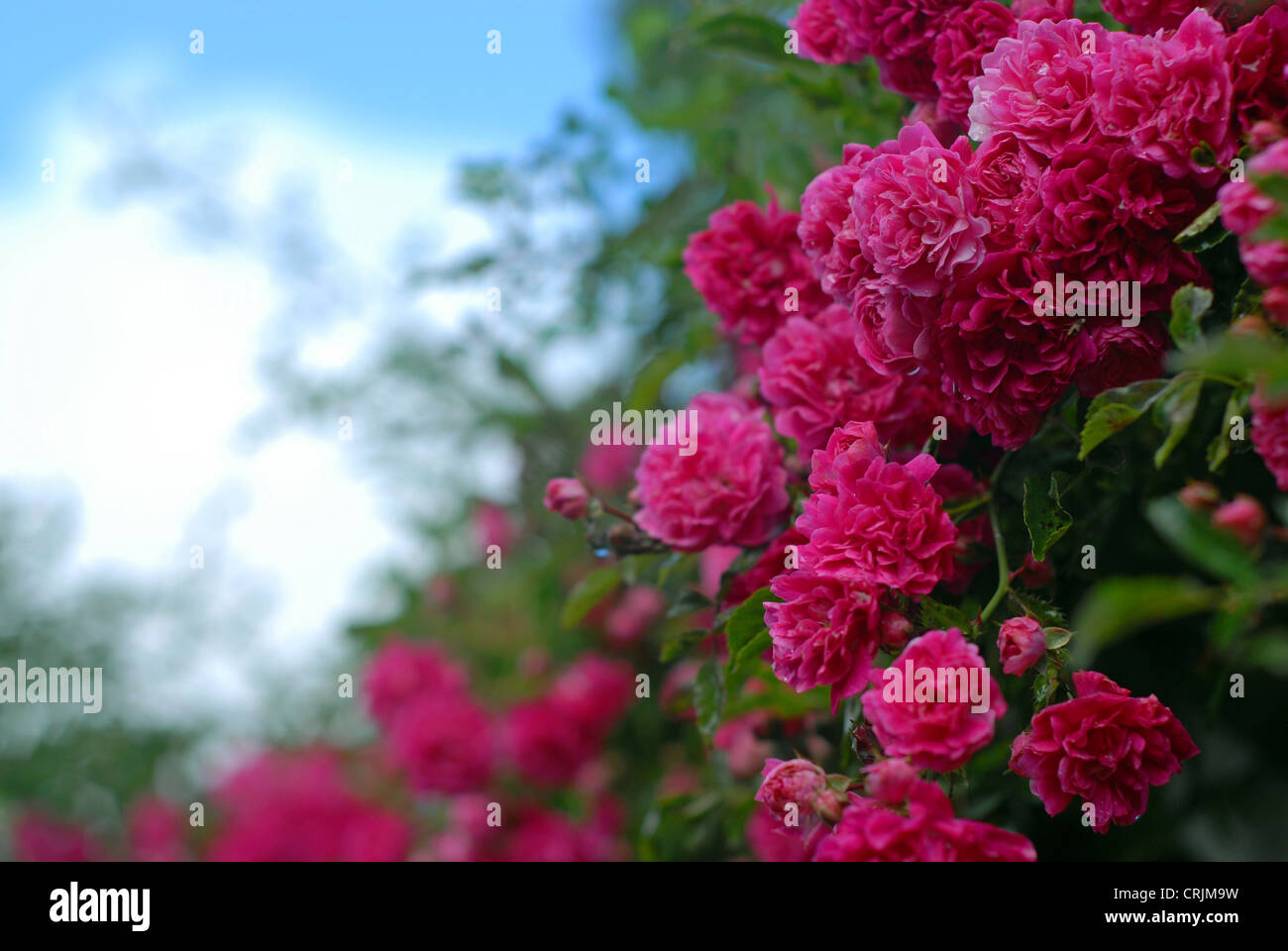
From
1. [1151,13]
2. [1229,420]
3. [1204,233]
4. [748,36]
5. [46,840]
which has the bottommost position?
[46,840]

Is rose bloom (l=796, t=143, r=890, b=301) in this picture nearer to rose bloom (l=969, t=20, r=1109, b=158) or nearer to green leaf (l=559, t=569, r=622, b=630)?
rose bloom (l=969, t=20, r=1109, b=158)

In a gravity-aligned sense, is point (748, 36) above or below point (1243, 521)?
above

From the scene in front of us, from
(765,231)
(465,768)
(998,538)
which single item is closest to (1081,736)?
(998,538)


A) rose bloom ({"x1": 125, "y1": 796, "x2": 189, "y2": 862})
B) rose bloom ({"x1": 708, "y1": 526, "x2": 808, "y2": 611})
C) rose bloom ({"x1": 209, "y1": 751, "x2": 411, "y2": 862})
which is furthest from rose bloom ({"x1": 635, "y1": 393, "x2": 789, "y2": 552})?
rose bloom ({"x1": 125, "y1": 796, "x2": 189, "y2": 862})

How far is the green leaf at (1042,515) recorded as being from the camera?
0.56 meters

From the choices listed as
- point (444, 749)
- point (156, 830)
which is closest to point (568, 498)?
point (444, 749)

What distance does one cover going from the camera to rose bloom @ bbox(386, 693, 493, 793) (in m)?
1.50

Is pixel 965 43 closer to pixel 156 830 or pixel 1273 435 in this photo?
pixel 1273 435

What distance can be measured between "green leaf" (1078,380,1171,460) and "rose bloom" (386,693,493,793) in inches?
46.5

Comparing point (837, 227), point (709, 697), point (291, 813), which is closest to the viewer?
point (837, 227)

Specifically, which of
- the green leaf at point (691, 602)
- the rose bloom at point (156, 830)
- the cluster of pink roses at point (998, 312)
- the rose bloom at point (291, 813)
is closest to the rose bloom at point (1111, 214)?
the cluster of pink roses at point (998, 312)

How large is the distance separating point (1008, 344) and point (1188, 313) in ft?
0.30

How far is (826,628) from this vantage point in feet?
1.86

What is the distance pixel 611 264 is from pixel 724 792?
67cm
